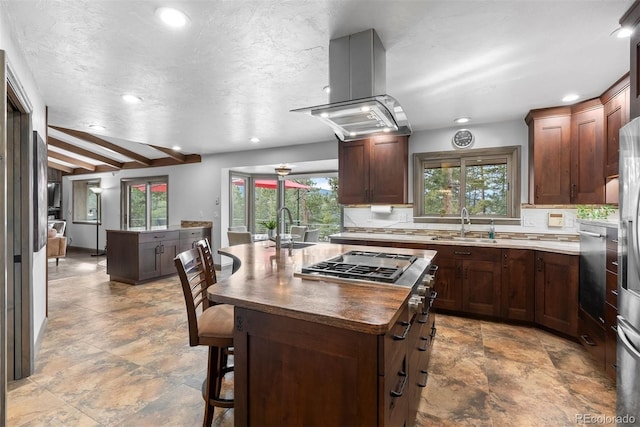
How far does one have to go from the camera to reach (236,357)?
1.33m

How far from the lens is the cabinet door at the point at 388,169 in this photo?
→ 4.10 m

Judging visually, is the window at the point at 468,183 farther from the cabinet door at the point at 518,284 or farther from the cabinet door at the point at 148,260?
the cabinet door at the point at 148,260

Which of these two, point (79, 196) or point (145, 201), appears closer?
point (145, 201)

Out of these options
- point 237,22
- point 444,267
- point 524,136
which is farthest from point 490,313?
point 237,22

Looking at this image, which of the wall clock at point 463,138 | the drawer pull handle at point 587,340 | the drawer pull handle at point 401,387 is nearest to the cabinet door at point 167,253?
the wall clock at point 463,138

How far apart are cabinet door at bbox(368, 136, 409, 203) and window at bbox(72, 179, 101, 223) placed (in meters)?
8.14

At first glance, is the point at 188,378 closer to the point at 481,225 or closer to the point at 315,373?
the point at 315,373

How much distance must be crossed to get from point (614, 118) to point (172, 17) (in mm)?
3563

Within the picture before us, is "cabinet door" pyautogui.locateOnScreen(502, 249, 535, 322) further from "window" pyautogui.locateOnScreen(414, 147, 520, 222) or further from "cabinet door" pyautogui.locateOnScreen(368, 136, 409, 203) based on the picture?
"cabinet door" pyautogui.locateOnScreen(368, 136, 409, 203)

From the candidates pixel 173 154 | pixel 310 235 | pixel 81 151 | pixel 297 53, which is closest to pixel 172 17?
pixel 297 53

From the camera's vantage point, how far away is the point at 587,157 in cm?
304

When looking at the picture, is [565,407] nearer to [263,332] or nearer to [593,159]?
[263,332]

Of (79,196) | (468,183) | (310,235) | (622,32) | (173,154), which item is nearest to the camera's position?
(622,32)

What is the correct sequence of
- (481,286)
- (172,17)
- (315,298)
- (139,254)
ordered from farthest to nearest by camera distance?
1. (139,254)
2. (481,286)
3. (172,17)
4. (315,298)
